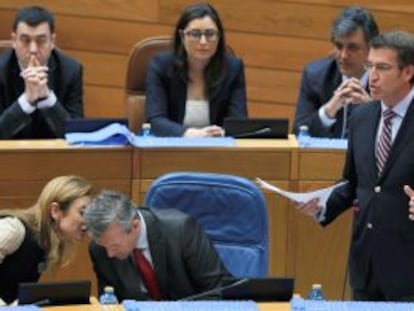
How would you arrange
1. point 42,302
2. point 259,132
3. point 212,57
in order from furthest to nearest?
point 212,57
point 259,132
point 42,302

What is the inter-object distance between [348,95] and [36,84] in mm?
1318

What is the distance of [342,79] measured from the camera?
5641 mm

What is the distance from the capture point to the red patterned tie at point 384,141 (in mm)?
4352

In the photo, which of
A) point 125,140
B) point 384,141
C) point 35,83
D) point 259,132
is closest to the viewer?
point 384,141

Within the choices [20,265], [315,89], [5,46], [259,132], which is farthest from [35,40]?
[20,265]

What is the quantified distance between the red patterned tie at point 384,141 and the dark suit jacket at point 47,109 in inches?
65.2

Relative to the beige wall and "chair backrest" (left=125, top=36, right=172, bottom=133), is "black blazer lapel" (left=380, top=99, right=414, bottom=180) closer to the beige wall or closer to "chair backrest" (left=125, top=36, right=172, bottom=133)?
"chair backrest" (left=125, top=36, right=172, bottom=133)

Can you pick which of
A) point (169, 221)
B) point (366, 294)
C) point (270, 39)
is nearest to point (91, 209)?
point (169, 221)

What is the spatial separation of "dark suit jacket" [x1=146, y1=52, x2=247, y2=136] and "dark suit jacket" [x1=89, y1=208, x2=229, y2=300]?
152 cm

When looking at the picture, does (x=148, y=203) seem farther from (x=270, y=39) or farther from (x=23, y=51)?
(x=270, y=39)

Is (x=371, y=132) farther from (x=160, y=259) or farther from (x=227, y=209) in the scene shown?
(x=160, y=259)

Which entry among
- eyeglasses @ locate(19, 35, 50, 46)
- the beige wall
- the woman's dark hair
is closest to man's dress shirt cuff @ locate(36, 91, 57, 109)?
eyeglasses @ locate(19, 35, 50, 46)

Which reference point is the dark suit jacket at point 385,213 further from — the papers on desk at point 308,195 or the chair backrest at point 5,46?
the chair backrest at point 5,46

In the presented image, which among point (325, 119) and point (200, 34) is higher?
point (200, 34)
